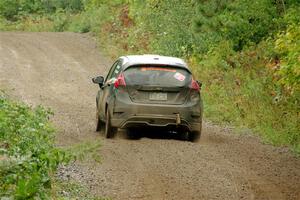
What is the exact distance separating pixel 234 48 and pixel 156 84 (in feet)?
34.2

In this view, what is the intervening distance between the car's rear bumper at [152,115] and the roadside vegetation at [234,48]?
207 centimetres

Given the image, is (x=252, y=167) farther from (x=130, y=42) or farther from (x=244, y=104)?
(x=130, y=42)

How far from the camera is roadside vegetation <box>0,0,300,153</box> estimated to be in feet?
57.7

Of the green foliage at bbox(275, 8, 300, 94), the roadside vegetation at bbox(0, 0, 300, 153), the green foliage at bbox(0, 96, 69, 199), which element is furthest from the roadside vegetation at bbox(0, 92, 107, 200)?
the roadside vegetation at bbox(0, 0, 300, 153)

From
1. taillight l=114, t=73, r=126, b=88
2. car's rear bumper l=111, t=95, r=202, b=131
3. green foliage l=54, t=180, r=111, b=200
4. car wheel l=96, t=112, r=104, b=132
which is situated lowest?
green foliage l=54, t=180, r=111, b=200

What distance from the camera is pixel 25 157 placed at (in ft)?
26.3

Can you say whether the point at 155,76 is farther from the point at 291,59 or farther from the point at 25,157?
the point at 25,157

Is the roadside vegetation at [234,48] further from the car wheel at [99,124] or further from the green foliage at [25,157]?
the green foliage at [25,157]

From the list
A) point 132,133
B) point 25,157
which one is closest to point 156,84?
point 132,133

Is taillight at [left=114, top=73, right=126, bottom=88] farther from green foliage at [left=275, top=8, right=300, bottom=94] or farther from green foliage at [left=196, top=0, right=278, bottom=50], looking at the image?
green foliage at [left=196, top=0, right=278, bottom=50]

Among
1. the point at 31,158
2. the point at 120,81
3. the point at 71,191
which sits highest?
the point at 120,81

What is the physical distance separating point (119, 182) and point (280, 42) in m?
6.15

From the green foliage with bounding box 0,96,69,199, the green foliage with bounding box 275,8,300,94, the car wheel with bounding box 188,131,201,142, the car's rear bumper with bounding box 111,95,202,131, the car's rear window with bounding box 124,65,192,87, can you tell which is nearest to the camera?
the green foliage with bounding box 0,96,69,199

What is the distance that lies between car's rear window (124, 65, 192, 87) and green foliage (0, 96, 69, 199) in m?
2.59
